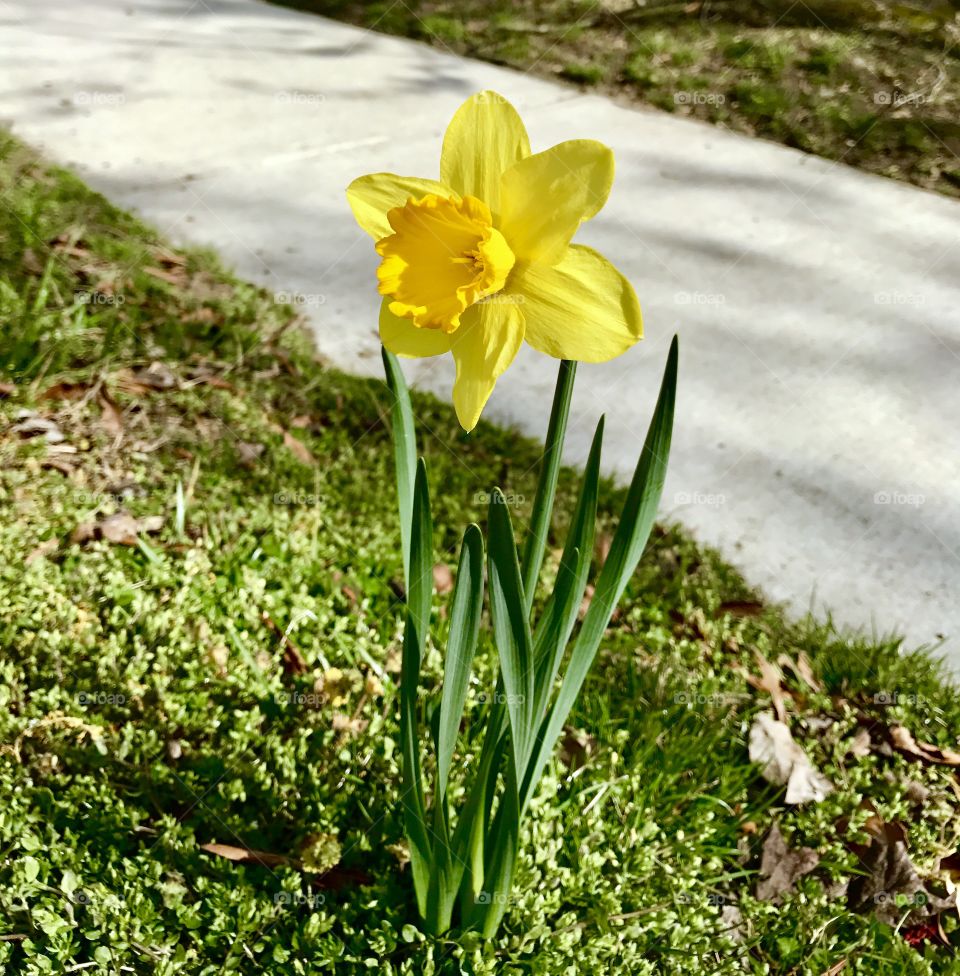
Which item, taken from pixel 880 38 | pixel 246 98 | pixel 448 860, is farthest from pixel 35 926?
pixel 880 38

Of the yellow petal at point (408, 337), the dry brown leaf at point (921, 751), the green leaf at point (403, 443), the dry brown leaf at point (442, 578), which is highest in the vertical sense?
the yellow petal at point (408, 337)

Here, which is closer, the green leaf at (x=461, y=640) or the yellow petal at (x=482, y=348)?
the yellow petal at (x=482, y=348)

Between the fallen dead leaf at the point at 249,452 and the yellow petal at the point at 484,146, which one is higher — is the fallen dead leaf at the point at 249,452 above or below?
below

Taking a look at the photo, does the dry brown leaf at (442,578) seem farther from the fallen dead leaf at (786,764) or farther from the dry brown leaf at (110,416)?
the dry brown leaf at (110,416)

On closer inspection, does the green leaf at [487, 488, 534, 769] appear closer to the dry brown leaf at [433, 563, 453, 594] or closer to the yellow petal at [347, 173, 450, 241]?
the yellow petal at [347, 173, 450, 241]

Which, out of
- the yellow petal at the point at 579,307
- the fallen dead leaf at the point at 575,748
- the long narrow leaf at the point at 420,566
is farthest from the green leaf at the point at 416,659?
the fallen dead leaf at the point at 575,748

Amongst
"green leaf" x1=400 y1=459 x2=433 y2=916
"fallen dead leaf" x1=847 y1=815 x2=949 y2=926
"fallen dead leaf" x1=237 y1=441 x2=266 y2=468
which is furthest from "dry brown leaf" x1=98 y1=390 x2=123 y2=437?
"fallen dead leaf" x1=847 y1=815 x2=949 y2=926

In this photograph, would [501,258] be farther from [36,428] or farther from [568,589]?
[36,428]
